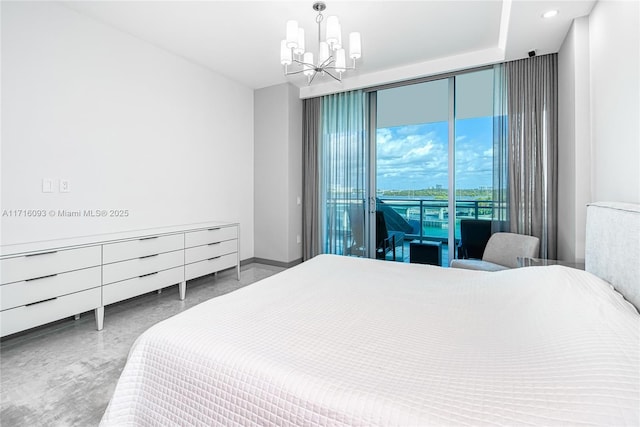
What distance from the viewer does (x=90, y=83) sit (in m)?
2.82

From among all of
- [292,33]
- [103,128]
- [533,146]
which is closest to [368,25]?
[292,33]

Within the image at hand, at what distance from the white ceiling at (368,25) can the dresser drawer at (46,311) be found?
97.5 inches

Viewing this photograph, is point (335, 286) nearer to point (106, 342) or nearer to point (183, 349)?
point (183, 349)

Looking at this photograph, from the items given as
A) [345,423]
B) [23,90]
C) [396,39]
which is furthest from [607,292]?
[23,90]

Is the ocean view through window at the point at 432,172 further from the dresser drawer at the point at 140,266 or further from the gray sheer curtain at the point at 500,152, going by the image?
the dresser drawer at the point at 140,266

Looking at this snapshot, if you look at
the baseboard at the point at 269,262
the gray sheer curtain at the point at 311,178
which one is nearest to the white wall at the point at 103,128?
the baseboard at the point at 269,262

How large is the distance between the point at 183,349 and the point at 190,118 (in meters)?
3.36

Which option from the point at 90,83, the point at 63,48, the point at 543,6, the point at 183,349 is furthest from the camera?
the point at 90,83

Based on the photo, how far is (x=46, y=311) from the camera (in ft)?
7.17

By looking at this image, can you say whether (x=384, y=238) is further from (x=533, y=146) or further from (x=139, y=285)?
(x=139, y=285)

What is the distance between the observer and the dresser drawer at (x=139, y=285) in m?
2.57

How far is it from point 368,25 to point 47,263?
11.1 feet

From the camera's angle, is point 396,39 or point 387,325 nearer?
point 387,325

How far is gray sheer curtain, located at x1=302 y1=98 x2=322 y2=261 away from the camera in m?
4.69
